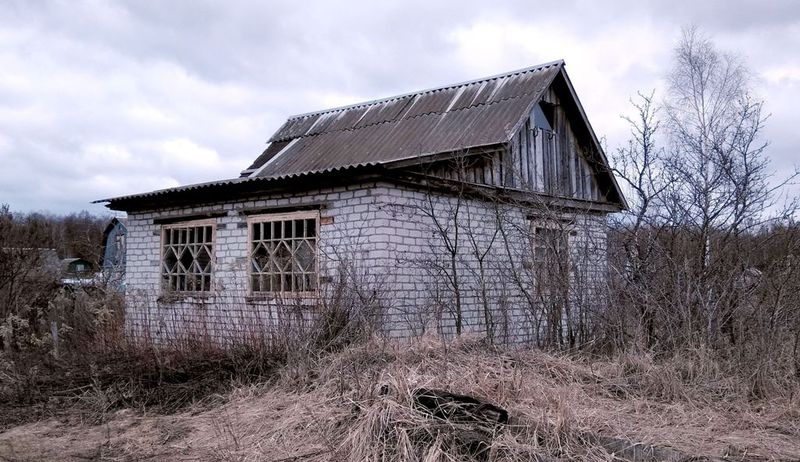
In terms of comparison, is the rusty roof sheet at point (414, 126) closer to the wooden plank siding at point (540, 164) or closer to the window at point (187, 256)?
the wooden plank siding at point (540, 164)

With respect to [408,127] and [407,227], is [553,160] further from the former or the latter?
[407,227]

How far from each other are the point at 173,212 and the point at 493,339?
280 inches

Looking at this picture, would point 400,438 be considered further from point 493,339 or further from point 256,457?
point 493,339

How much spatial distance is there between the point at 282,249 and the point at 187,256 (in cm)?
261

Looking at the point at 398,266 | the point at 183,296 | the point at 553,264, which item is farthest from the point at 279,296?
the point at 183,296

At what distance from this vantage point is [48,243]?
11.9 m

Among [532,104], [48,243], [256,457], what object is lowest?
[256,457]

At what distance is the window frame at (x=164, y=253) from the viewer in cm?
1103

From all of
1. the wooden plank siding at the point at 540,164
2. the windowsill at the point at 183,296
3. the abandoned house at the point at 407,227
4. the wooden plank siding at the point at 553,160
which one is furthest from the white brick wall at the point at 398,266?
the wooden plank siding at the point at 553,160

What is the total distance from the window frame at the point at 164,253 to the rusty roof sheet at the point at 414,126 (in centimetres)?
127

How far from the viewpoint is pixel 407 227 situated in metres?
9.59

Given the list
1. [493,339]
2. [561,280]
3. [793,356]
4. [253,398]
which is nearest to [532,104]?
[561,280]

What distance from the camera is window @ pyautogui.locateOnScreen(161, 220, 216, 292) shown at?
450 inches

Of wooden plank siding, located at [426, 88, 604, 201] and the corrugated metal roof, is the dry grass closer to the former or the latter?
wooden plank siding, located at [426, 88, 604, 201]
